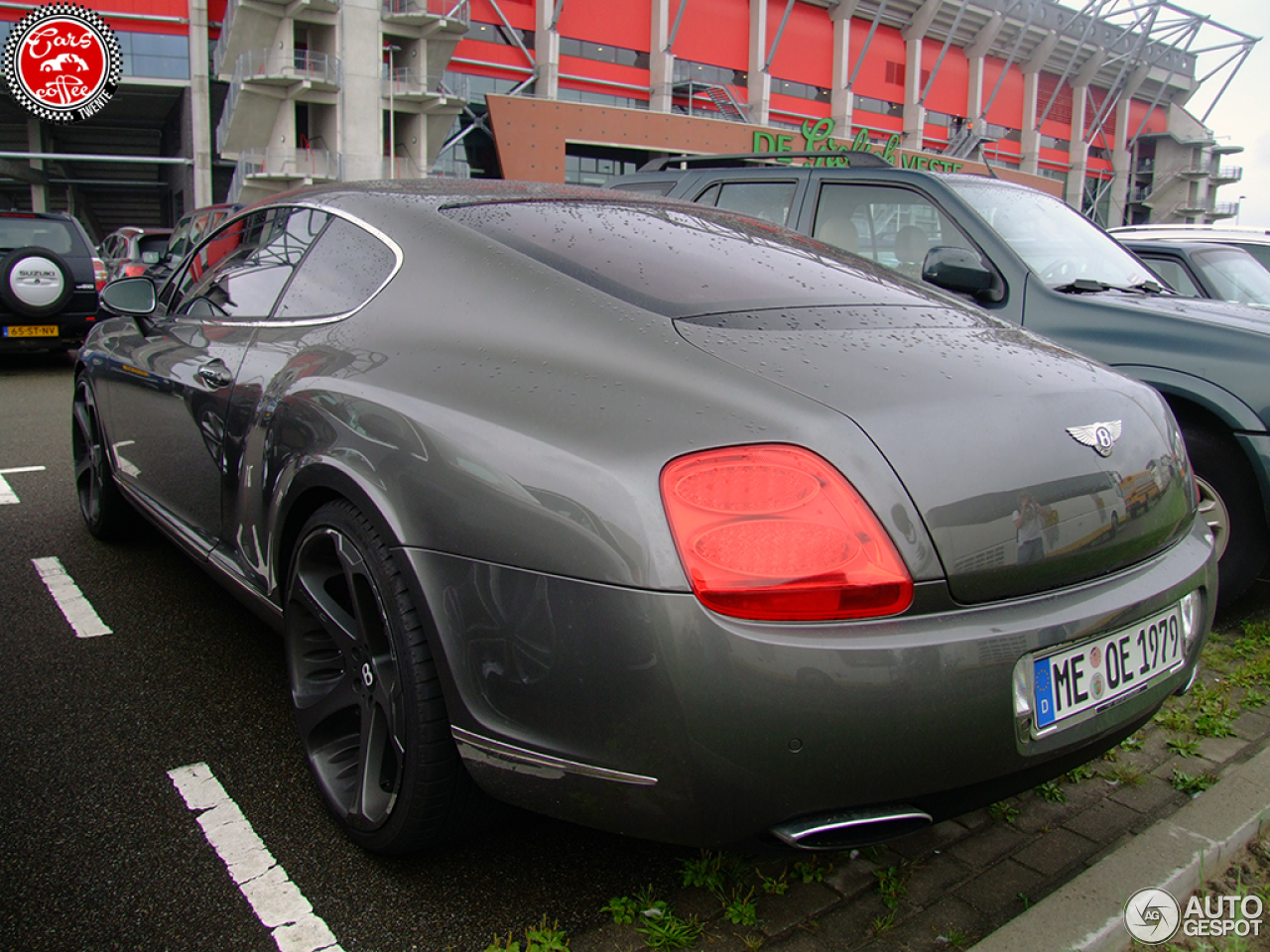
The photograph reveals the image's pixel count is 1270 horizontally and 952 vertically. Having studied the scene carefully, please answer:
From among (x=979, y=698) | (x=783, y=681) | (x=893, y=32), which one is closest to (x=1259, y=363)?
(x=979, y=698)

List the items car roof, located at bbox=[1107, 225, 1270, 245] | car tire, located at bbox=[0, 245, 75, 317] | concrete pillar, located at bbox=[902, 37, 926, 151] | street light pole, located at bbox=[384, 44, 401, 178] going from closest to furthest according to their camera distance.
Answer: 1. car roof, located at bbox=[1107, 225, 1270, 245]
2. car tire, located at bbox=[0, 245, 75, 317]
3. street light pole, located at bbox=[384, 44, 401, 178]
4. concrete pillar, located at bbox=[902, 37, 926, 151]

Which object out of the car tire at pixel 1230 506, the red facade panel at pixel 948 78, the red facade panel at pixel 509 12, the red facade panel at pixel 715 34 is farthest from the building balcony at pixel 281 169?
the red facade panel at pixel 948 78

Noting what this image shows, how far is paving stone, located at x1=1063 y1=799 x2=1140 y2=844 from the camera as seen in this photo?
222 cm

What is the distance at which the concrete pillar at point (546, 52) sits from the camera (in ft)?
118

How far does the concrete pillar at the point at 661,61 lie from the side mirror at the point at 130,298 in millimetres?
37507

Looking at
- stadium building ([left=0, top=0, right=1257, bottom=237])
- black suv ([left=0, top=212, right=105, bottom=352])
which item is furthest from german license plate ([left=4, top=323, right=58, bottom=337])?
stadium building ([left=0, top=0, right=1257, bottom=237])

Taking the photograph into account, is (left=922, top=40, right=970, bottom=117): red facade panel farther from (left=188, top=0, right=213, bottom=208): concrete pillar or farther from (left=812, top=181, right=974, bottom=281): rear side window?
(left=812, top=181, right=974, bottom=281): rear side window

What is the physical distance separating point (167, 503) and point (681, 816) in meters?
2.33

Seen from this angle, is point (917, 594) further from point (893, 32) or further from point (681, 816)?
point (893, 32)

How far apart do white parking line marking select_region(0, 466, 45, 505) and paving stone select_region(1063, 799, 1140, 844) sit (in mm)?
5059

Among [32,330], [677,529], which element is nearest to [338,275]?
[677,529]

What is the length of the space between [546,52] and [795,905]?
38387 mm

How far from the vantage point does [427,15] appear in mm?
31062

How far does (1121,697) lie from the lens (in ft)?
5.90
